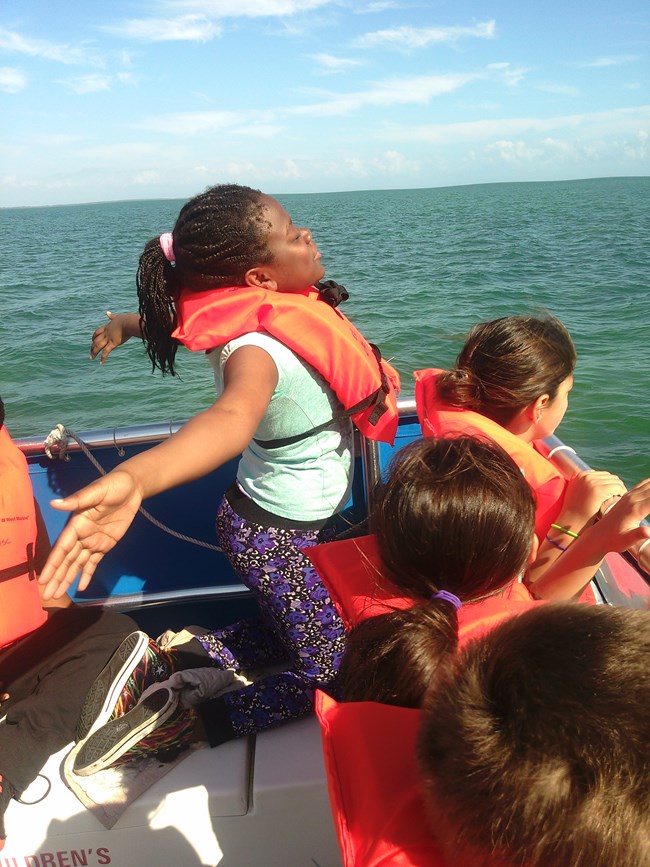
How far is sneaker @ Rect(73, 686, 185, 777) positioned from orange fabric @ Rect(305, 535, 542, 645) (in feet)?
2.12

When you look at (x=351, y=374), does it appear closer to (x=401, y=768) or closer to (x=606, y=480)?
→ (x=606, y=480)

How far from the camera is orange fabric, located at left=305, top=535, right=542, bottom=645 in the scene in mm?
1329

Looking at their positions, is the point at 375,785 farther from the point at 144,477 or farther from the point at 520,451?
the point at 520,451

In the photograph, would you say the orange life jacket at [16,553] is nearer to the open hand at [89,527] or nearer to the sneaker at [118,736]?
the sneaker at [118,736]

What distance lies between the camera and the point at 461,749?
0.81 m

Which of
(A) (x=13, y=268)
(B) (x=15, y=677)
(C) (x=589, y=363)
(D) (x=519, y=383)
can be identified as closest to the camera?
(B) (x=15, y=677)

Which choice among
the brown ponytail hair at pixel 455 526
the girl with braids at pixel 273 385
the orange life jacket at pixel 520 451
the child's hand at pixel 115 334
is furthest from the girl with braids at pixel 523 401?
the child's hand at pixel 115 334

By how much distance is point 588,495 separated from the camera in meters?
1.84

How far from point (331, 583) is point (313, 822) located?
71cm

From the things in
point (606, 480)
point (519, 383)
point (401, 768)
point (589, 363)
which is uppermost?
point (519, 383)

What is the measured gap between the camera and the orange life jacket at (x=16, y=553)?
1877mm

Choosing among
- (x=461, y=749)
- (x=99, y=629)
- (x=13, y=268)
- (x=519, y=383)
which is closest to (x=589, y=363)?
(x=519, y=383)

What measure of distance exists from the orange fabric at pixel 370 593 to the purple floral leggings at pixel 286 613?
10 cm

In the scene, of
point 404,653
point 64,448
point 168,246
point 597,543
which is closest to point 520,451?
point 597,543
